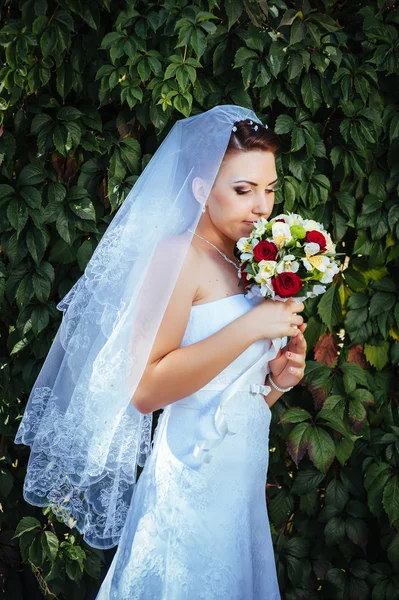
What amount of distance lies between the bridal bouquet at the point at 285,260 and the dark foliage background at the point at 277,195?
2.83 ft

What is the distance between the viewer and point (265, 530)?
2.29m

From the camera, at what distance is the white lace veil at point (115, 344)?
2.10 metres

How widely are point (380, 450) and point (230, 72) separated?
1.60m

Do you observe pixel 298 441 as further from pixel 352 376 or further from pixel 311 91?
pixel 311 91

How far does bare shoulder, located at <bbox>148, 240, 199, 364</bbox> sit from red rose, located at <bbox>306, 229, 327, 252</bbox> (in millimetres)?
331

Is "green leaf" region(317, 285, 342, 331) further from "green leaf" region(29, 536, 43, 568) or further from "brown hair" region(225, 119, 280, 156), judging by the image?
"green leaf" region(29, 536, 43, 568)

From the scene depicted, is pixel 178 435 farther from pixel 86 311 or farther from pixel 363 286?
pixel 363 286

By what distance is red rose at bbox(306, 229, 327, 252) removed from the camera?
207 centimetres

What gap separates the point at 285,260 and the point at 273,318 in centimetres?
16

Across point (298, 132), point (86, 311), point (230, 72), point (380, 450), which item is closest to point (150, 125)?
point (230, 72)

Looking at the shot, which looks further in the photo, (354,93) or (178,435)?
(354,93)

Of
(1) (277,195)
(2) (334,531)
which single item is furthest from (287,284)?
(2) (334,531)

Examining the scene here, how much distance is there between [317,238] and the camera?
2072mm

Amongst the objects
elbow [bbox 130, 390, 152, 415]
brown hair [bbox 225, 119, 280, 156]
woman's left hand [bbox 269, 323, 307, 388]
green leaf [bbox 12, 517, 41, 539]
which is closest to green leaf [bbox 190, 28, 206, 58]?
brown hair [bbox 225, 119, 280, 156]
